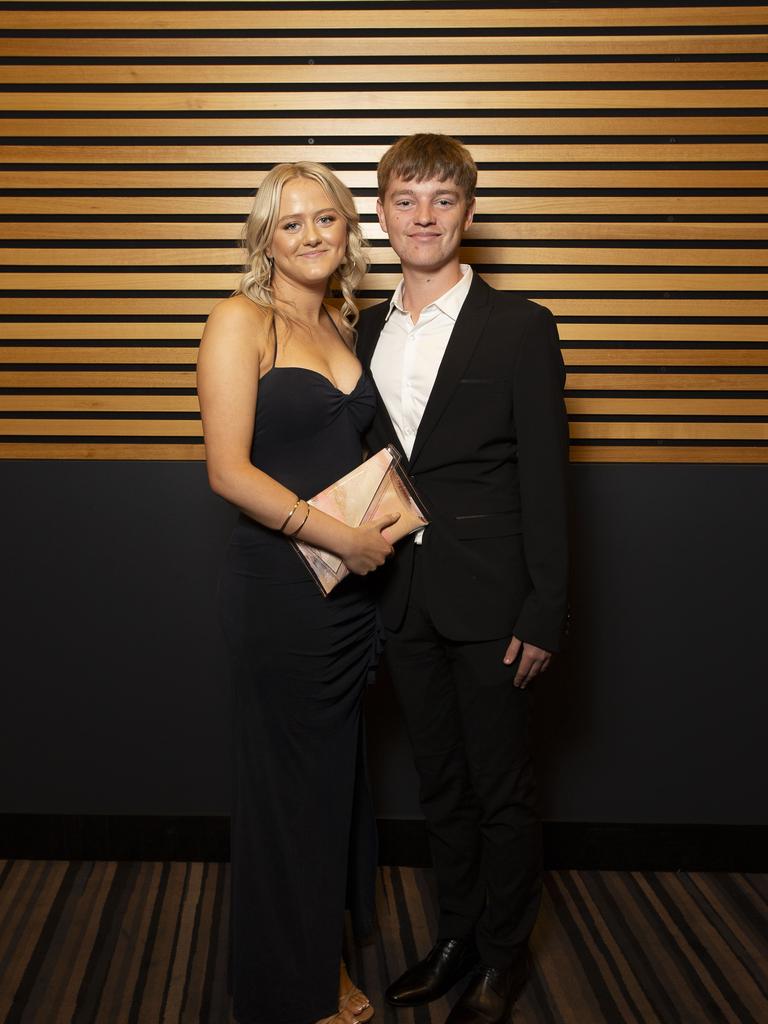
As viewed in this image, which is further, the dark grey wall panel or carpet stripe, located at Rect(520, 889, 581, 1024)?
the dark grey wall panel

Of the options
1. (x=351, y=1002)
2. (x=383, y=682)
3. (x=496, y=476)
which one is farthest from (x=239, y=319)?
(x=351, y=1002)

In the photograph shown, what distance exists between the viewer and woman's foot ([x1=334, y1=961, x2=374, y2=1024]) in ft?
8.25

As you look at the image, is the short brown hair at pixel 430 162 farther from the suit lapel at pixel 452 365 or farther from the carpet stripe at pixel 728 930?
the carpet stripe at pixel 728 930

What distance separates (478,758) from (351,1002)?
2.32ft

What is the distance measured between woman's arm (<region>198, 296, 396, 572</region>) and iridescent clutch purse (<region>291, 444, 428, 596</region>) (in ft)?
0.12

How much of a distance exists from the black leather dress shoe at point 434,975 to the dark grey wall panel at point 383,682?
2.06ft

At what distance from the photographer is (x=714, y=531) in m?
3.16

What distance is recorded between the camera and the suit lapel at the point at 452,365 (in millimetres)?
2355

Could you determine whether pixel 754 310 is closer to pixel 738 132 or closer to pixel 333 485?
pixel 738 132

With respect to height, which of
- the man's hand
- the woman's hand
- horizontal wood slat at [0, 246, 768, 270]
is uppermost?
horizontal wood slat at [0, 246, 768, 270]

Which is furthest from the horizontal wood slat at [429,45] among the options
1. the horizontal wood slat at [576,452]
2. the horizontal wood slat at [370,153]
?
the horizontal wood slat at [576,452]

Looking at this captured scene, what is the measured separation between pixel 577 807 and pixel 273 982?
1.23 meters

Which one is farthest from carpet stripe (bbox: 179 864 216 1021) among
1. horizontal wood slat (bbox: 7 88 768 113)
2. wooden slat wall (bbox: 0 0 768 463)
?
horizontal wood slat (bbox: 7 88 768 113)

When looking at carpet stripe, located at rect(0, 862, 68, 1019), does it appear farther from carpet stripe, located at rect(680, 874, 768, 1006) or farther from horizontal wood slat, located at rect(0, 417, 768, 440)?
carpet stripe, located at rect(680, 874, 768, 1006)
